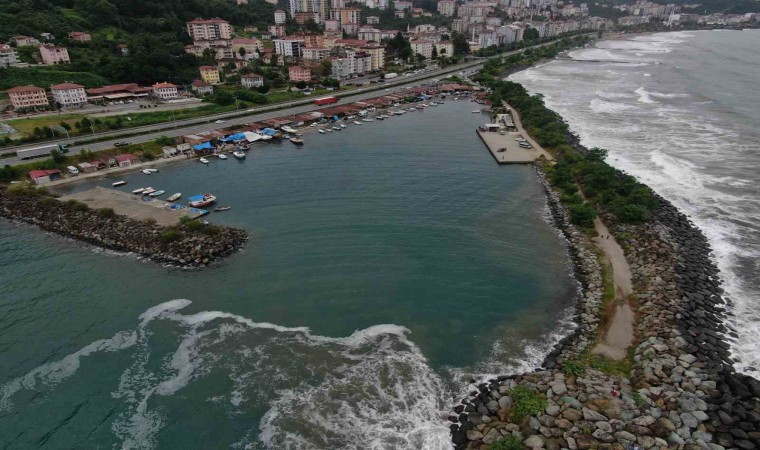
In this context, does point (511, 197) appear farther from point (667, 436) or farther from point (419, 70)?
point (419, 70)

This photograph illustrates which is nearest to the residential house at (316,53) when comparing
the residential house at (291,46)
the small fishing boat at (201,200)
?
the residential house at (291,46)

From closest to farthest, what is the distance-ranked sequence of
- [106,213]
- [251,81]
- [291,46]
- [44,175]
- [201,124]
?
[106,213] < [44,175] < [201,124] < [251,81] < [291,46]

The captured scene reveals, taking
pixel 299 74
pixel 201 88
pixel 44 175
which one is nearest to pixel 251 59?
pixel 299 74

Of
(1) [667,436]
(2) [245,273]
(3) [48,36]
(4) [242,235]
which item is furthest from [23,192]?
(3) [48,36]

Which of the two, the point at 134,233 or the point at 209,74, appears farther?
the point at 209,74

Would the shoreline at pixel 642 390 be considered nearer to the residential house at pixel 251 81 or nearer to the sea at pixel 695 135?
the sea at pixel 695 135

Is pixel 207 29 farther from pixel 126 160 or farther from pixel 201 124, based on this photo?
pixel 126 160
